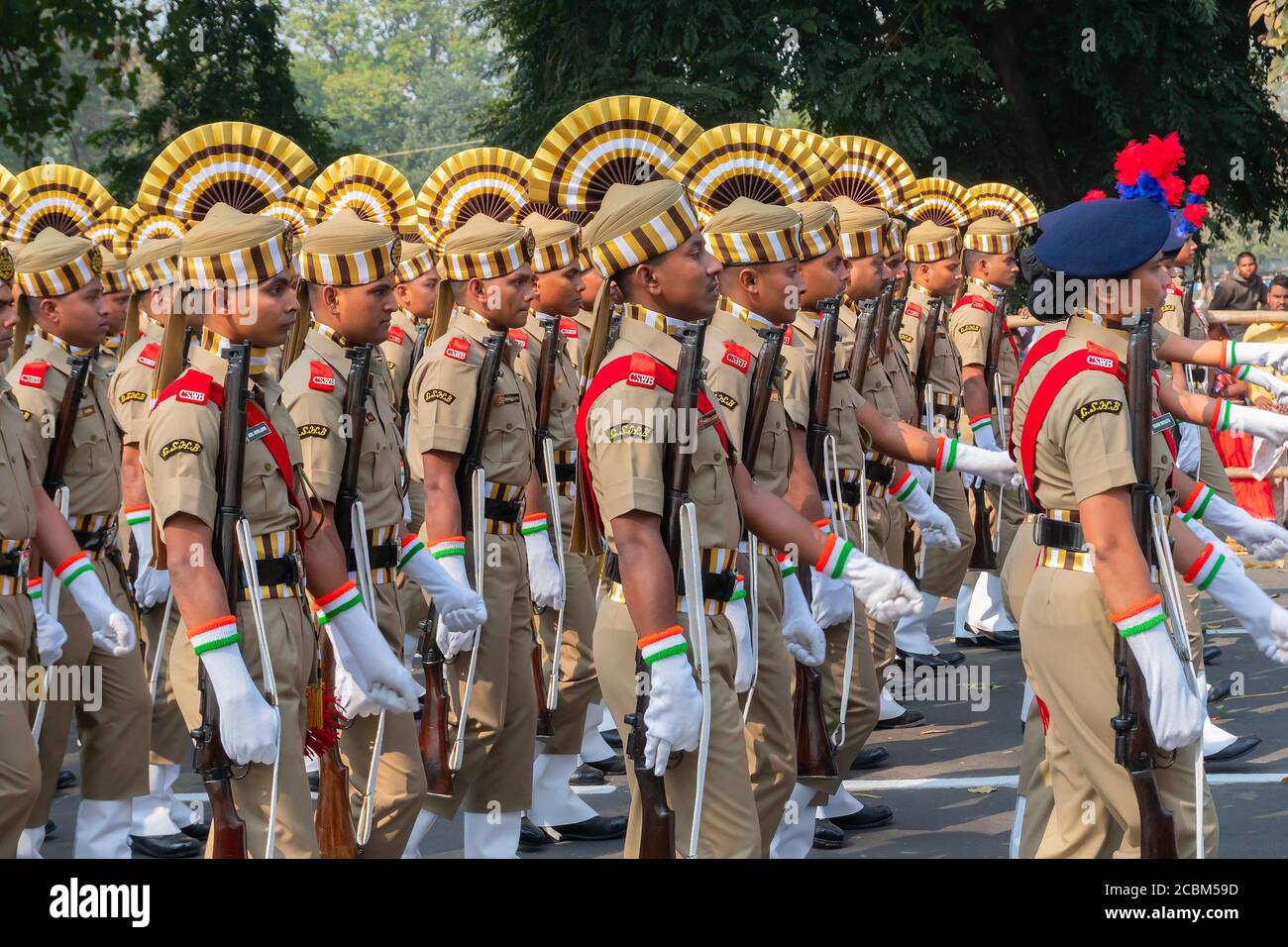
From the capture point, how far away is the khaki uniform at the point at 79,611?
21.3 ft

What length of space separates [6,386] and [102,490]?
1.61 metres

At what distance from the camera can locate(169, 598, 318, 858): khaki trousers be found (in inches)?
186

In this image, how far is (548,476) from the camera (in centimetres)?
749

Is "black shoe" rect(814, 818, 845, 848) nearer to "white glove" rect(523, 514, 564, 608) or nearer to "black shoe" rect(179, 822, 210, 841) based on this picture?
"white glove" rect(523, 514, 564, 608)

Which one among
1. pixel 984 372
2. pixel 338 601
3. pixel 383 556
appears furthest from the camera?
pixel 984 372

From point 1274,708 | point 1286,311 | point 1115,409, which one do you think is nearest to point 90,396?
point 1115,409

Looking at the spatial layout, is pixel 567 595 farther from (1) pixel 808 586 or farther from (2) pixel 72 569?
(2) pixel 72 569

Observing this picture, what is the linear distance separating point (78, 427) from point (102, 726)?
122 cm

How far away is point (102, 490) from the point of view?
23.0 ft

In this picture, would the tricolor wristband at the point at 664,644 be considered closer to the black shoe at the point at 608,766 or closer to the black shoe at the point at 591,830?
the black shoe at the point at 591,830

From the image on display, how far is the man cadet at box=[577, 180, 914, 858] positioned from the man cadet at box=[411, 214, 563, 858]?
1437mm

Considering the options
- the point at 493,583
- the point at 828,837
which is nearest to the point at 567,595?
the point at 493,583

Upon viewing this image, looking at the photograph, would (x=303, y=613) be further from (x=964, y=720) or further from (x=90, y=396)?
(x=964, y=720)
